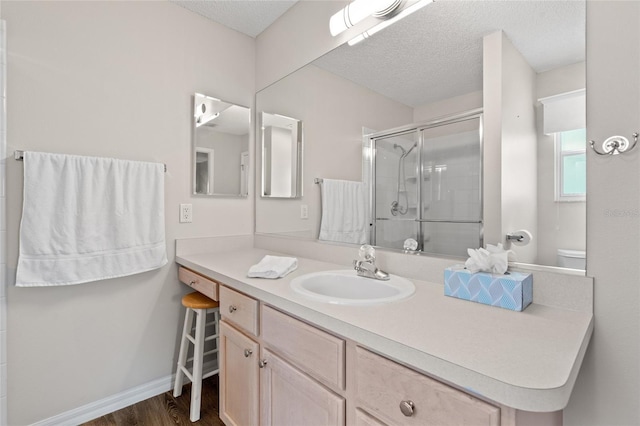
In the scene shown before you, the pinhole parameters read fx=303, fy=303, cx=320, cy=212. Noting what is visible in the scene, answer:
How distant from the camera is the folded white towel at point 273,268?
51.8 inches

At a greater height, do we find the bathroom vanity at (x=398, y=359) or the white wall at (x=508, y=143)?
the white wall at (x=508, y=143)

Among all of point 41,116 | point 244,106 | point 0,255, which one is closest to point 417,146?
point 244,106

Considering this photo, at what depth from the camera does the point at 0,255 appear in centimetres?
137

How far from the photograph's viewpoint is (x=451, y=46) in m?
1.24

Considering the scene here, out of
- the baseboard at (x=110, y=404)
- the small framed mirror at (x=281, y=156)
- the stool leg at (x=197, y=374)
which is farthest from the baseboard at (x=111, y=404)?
the small framed mirror at (x=281, y=156)

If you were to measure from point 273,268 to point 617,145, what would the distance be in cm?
124

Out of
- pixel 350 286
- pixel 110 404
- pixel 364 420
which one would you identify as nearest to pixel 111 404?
pixel 110 404

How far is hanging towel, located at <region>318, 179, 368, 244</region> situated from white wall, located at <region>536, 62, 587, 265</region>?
2.43 ft

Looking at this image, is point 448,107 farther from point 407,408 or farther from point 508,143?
point 407,408

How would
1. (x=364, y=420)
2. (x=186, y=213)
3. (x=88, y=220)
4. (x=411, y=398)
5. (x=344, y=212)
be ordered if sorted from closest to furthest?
(x=411, y=398) → (x=364, y=420) → (x=88, y=220) → (x=344, y=212) → (x=186, y=213)

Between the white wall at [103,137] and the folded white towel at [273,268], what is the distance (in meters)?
0.81

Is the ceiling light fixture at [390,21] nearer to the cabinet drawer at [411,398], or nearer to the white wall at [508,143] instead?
the white wall at [508,143]

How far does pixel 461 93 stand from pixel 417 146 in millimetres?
261

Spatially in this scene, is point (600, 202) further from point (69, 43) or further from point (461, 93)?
point (69, 43)
